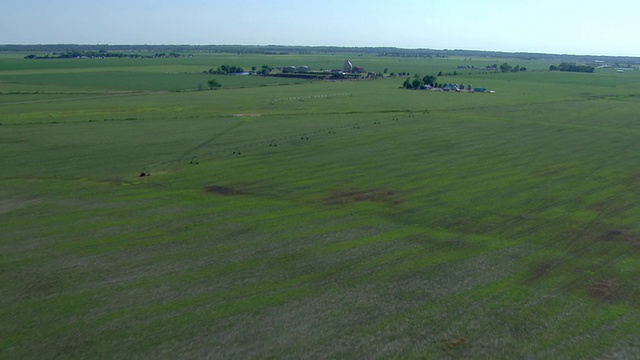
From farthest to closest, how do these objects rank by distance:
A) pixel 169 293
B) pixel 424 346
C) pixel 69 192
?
pixel 69 192 → pixel 169 293 → pixel 424 346

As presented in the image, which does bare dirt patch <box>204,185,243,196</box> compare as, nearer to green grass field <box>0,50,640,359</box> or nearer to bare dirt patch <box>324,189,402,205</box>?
green grass field <box>0,50,640,359</box>

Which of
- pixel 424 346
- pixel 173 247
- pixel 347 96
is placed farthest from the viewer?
pixel 347 96

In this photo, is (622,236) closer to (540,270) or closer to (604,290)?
(540,270)

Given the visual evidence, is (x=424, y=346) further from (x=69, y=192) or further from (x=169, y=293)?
(x=69, y=192)

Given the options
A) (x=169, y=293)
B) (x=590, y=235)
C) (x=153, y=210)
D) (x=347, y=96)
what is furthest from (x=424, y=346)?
(x=347, y=96)

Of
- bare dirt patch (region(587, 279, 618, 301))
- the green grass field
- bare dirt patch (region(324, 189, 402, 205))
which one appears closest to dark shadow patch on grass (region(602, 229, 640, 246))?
the green grass field

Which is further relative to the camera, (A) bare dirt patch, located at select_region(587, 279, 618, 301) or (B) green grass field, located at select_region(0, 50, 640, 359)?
(A) bare dirt patch, located at select_region(587, 279, 618, 301)
